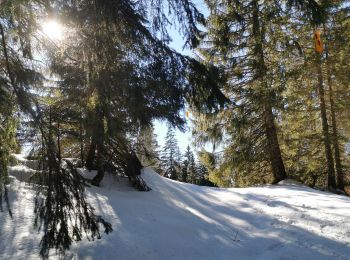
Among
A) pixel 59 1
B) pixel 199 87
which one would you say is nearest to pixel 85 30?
pixel 59 1

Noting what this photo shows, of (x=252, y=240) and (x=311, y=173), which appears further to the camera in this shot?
(x=311, y=173)

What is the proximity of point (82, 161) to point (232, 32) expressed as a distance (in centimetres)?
787

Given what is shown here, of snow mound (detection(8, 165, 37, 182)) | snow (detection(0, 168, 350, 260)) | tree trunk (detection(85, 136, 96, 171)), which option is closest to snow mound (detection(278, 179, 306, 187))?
snow (detection(0, 168, 350, 260))

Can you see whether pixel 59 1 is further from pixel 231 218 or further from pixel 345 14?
pixel 345 14

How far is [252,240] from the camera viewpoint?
659 cm

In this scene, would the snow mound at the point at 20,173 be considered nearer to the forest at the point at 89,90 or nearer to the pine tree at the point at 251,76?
the forest at the point at 89,90

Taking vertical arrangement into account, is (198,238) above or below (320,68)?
below

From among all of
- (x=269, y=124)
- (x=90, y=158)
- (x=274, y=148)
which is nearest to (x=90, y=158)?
(x=90, y=158)

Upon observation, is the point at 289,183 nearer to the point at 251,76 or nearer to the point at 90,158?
the point at 251,76

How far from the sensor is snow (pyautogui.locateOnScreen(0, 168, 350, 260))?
585cm

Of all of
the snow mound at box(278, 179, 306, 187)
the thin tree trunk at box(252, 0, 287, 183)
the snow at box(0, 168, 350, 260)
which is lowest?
the snow at box(0, 168, 350, 260)

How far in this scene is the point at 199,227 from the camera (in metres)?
7.35

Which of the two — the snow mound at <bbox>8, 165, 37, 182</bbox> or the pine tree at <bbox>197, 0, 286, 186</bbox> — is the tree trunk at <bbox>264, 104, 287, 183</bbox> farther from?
the snow mound at <bbox>8, 165, 37, 182</bbox>

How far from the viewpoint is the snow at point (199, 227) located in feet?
19.2
